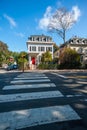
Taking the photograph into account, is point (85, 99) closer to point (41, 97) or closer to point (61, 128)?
point (41, 97)

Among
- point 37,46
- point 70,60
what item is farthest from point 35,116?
point 37,46

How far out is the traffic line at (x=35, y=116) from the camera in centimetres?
470

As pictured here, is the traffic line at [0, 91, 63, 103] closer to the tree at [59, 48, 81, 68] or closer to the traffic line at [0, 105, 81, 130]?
the traffic line at [0, 105, 81, 130]

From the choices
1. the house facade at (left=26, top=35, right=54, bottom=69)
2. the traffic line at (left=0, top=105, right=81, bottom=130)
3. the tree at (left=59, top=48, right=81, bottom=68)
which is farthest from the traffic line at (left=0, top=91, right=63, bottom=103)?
the house facade at (left=26, top=35, right=54, bottom=69)

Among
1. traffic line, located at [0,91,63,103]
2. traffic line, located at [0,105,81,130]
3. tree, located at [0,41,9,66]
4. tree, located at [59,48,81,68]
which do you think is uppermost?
tree, located at [0,41,9,66]

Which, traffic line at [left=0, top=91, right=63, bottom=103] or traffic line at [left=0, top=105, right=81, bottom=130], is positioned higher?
traffic line at [left=0, top=91, right=63, bottom=103]

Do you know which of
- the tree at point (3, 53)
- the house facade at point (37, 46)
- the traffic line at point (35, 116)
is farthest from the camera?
the tree at point (3, 53)

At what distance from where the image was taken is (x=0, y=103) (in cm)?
661

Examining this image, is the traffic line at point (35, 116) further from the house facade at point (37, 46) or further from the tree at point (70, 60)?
the house facade at point (37, 46)

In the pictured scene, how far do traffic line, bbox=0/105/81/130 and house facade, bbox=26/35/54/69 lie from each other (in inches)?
1919

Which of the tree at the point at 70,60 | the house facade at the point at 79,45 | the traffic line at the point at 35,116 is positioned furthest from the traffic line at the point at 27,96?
the house facade at the point at 79,45

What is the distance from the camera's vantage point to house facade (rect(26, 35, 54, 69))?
55.2m

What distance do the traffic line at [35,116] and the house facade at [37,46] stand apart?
4875cm

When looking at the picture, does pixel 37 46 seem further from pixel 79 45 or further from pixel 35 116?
pixel 35 116
